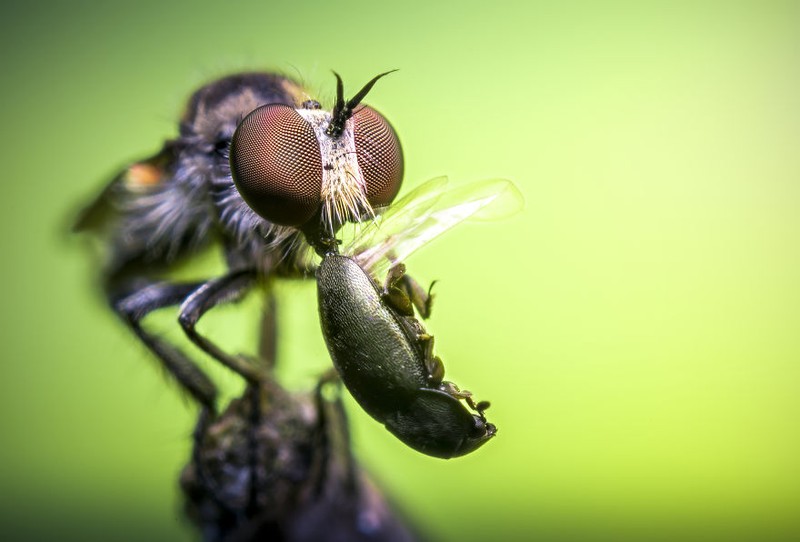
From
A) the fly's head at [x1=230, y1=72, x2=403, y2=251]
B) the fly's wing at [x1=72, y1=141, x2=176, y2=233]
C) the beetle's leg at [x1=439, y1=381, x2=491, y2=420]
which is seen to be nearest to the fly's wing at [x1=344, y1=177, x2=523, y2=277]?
the fly's head at [x1=230, y1=72, x2=403, y2=251]

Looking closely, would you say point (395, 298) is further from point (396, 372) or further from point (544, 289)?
point (544, 289)

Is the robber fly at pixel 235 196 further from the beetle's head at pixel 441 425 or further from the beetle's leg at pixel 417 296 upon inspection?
the beetle's head at pixel 441 425

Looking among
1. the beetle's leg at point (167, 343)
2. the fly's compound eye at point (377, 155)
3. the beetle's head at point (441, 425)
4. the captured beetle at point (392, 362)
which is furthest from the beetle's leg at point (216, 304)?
the beetle's head at point (441, 425)

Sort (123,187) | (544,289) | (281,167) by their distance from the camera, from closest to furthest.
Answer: (281,167)
(544,289)
(123,187)

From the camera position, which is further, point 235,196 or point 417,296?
point 235,196

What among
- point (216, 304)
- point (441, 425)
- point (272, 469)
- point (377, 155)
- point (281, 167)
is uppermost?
point (377, 155)

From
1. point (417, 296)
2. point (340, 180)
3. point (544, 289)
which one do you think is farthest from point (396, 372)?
point (544, 289)

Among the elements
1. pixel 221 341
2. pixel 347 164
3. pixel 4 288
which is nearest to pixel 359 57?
pixel 221 341
